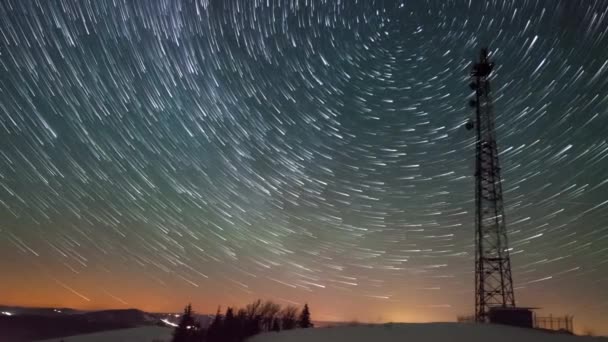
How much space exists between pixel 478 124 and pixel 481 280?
9492 mm

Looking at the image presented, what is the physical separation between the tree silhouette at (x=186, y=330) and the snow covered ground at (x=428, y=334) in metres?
7.92

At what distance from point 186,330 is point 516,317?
74.1 ft

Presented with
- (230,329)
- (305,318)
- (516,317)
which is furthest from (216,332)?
(516,317)

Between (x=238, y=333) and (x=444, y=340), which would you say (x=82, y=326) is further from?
(x=444, y=340)

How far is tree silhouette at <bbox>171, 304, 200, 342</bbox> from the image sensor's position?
1280 inches

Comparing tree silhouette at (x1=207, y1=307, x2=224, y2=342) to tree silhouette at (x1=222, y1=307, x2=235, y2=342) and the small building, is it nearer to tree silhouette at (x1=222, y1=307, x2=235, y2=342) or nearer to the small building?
tree silhouette at (x1=222, y1=307, x2=235, y2=342)

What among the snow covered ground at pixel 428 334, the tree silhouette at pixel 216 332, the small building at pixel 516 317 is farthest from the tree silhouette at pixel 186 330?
the small building at pixel 516 317

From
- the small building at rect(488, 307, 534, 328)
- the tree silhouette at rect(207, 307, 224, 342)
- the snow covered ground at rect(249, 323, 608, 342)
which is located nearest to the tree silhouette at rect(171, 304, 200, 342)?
the tree silhouette at rect(207, 307, 224, 342)

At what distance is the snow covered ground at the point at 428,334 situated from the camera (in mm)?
20359

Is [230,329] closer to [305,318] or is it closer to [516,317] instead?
[305,318]

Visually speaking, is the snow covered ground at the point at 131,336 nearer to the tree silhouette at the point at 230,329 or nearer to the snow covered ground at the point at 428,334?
the tree silhouette at the point at 230,329

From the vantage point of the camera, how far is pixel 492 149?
27719 mm

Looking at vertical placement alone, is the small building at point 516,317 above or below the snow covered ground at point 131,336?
above

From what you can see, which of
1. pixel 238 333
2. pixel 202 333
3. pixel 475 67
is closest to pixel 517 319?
pixel 475 67
